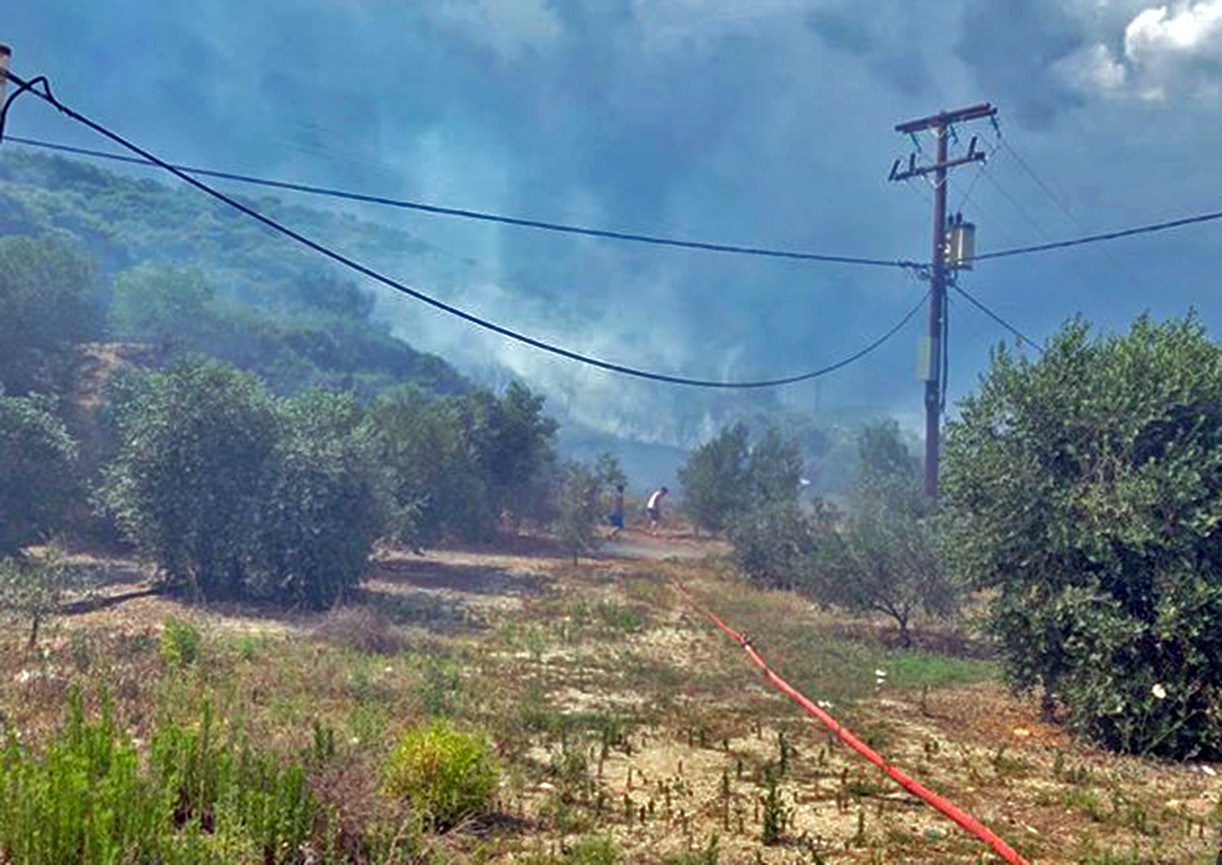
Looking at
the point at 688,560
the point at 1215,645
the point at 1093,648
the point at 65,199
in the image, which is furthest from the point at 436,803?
the point at 65,199

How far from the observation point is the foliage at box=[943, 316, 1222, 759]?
424 inches

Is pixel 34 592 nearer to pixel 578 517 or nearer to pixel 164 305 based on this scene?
pixel 578 517

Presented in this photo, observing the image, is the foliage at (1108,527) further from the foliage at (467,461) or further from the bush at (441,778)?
the foliage at (467,461)

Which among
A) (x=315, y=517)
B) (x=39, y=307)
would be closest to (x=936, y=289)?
(x=315, y=517)

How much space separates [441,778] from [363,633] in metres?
8.40

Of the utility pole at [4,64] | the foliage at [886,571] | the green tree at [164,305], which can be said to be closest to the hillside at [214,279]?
the green tree at [164,305]

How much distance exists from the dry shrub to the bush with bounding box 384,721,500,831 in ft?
24.8

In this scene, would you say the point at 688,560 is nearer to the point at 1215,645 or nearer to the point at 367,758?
the point at 1215,645

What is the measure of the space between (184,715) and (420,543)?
22.1 m

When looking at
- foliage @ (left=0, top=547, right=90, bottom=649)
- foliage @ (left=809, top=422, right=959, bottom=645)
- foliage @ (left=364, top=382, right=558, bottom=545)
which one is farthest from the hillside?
foliage @ (left=809, top=422, right=959, bottom=645)

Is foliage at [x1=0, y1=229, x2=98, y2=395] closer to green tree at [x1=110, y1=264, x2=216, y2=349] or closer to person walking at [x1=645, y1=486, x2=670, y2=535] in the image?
green tree at [x1=110, y1=264, x2=216, y2=349]

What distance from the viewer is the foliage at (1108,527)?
35.3 ft

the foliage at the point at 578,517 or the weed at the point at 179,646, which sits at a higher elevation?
the foliage at the point at 578,517

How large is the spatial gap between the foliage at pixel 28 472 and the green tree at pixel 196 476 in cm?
239
